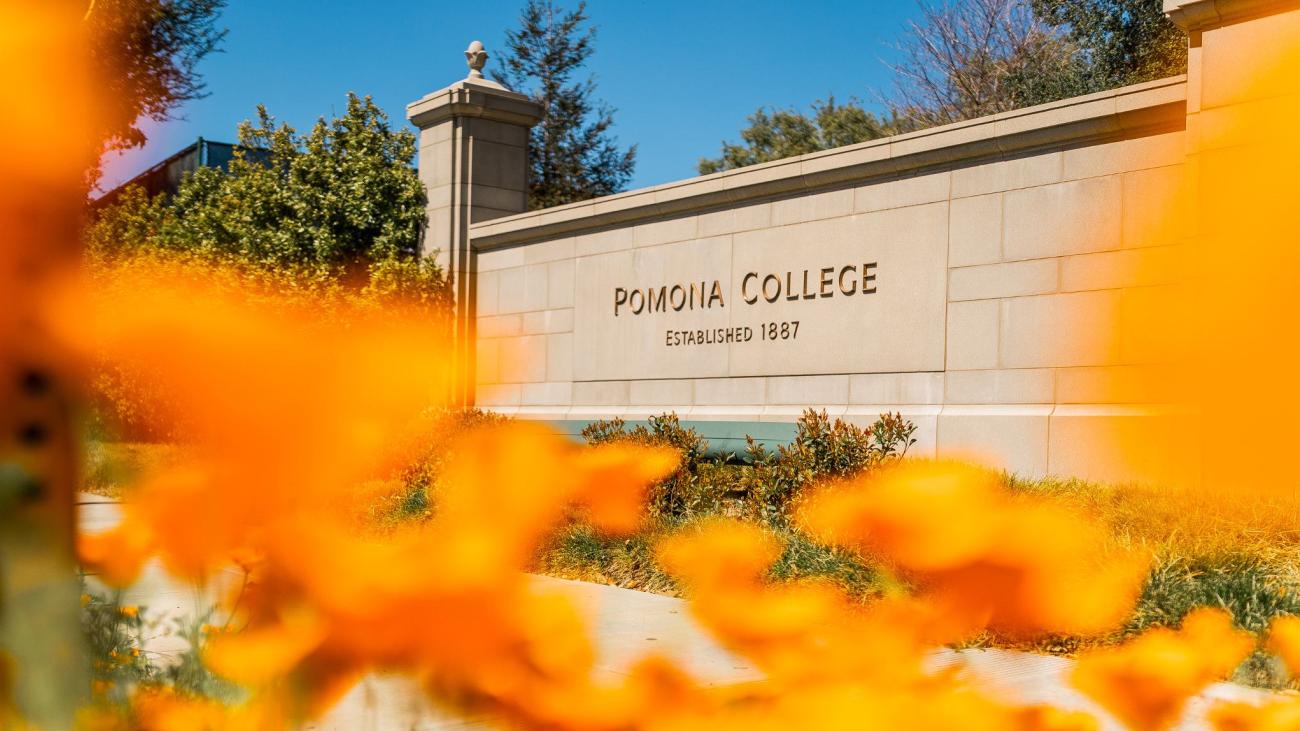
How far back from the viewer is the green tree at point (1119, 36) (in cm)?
2033

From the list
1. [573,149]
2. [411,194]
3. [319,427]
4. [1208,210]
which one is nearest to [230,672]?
[319,427]

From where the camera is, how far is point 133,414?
77cm

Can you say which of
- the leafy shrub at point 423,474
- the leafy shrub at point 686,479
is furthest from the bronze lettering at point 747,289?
the leafy shrub at point 423,474

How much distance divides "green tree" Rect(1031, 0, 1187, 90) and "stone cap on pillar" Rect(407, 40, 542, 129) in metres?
11.0

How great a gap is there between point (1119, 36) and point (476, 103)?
12649 mm

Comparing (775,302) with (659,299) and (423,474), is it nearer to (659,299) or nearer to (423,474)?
(659,299)

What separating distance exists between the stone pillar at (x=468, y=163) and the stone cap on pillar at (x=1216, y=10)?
9.30 meters

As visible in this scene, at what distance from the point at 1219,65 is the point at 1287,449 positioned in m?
7.29

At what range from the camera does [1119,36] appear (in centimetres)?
2150

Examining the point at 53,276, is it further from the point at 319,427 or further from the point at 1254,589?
the point at 1254,589

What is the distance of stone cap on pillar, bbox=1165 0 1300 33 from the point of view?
26.3ft

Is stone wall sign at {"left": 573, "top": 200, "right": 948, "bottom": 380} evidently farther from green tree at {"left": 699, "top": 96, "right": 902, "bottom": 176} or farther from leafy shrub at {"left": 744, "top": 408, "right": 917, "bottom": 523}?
green tree at {"left": 699, "top": 96, "right": 902, "bottom": 176}

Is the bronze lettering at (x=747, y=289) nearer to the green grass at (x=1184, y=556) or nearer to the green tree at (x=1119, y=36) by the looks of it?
the green grass at (x=1184, y=556)

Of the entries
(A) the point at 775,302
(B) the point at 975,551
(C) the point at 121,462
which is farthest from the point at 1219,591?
(A) the point at 775,302
